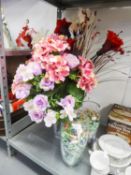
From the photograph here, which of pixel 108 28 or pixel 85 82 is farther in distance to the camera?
pixel 108 28

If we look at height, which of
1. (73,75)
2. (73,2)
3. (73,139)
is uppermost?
(73,2)

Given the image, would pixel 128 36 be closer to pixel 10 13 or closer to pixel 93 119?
pixel 93 119

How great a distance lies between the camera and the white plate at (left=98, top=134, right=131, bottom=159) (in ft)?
1.93

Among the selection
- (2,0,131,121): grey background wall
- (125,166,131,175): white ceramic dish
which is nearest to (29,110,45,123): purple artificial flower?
(125,166,131,175): white ceramic dish

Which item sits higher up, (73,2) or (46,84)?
(73,2)

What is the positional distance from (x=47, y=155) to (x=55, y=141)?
0.09 metres

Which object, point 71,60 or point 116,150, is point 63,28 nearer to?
point 71,60

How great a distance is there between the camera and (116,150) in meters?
0.62

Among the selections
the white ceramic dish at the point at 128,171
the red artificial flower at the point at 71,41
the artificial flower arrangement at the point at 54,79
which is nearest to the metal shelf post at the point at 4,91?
the artificial flower arrangement at the point at 54,79

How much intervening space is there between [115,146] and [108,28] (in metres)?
0.53

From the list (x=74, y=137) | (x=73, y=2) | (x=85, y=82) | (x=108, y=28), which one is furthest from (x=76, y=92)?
(x=73, y=2)

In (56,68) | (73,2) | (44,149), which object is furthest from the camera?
(73,2)

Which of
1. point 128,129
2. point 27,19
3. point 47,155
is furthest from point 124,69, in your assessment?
point 27,19

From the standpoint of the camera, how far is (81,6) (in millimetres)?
834
